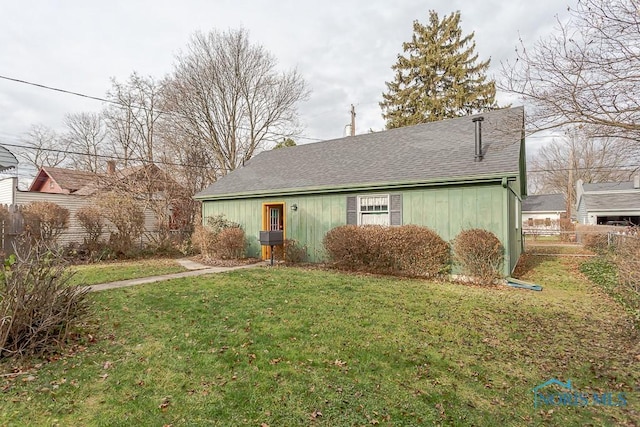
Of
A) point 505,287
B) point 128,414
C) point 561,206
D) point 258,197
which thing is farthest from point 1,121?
point 561,206

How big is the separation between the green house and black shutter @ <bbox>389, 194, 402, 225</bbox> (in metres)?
0.03

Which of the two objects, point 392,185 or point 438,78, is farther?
point 438,78

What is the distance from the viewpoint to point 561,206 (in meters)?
33.7

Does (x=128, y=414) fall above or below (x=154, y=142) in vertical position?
below

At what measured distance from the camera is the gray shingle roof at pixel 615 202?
2159 centimetres

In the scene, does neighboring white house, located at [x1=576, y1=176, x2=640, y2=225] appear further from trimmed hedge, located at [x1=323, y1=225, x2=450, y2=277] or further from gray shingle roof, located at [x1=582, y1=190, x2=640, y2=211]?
trimmed hedge, located at [x1=323, y1=225, x2=450, y2=277]

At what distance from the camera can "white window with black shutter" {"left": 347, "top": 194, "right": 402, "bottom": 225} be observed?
29.8ft

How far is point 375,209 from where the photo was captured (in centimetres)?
944

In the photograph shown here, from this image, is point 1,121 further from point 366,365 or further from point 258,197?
point 366,365

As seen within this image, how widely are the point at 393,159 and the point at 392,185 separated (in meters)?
1.73

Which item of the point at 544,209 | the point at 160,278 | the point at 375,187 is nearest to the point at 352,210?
the point at 375,187

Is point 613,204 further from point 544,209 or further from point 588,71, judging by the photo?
point 588,71

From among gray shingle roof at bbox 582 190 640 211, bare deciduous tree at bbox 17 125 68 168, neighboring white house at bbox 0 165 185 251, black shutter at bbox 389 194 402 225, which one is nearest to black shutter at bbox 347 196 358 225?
black shutter at bbox 389 194 402 225

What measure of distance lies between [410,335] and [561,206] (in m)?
38.3
